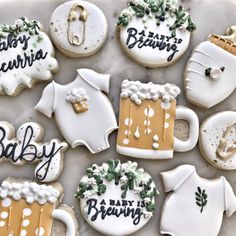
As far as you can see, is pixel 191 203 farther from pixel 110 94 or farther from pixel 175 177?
pixel 110 94

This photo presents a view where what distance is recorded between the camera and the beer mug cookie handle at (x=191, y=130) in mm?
1087

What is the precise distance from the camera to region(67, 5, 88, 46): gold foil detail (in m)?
1.08

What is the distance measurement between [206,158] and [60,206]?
37 cm

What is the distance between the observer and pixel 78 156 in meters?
1.10

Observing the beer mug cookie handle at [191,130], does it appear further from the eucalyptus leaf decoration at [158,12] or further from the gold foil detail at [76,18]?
the gold foil detail at [76,18]

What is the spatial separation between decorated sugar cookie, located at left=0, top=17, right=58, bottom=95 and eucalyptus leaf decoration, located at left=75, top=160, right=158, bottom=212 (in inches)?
10.0

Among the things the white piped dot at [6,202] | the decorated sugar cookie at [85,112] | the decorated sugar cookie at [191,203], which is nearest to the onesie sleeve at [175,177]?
the decorated sugar cookie at [191,203]

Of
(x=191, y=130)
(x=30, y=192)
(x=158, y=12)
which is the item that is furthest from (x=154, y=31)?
(x=30, y=192)

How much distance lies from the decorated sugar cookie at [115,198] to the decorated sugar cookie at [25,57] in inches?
10.1

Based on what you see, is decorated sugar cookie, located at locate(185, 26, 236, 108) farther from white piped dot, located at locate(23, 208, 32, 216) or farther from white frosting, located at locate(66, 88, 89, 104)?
white piped dot, located at locate(23, 208, 32, 216)

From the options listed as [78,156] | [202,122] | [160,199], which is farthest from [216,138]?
[78,156]

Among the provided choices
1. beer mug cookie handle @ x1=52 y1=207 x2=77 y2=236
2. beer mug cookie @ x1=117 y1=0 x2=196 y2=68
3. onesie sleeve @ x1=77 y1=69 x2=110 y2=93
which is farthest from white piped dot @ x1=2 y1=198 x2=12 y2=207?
beer mug cookie @ x1=117 y1=0 x2=196 y2=68

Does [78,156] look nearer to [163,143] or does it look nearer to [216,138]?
[163,143]

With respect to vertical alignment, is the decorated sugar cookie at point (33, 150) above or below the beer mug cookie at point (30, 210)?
above
